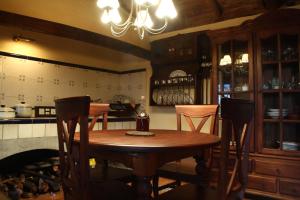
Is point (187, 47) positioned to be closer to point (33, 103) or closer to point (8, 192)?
point (33, 103)

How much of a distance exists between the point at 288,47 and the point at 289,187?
4.80ft

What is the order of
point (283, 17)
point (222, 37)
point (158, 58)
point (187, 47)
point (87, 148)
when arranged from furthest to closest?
1. point (158, 58)
2. point (187, 47)
3. point (222, 37)
4. point (283, 17)
5. point (87, 148)

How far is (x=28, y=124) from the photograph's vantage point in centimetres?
243

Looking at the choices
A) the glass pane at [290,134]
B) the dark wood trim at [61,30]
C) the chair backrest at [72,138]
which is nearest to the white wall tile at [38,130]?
the dark wood trim at [61,30]

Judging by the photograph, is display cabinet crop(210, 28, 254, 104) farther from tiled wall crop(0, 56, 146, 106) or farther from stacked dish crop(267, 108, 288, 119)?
tiled wall crop(0, 56, 146, 106)

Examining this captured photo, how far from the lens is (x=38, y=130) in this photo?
2502 millimetres

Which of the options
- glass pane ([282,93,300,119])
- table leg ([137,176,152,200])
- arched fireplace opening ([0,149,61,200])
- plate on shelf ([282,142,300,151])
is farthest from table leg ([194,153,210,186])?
arched fireplace opening ([0,149,61,200])

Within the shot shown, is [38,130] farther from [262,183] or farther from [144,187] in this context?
[262,183]

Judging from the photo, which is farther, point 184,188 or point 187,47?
point 187,47

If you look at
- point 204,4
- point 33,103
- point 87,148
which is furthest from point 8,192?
point 204,4

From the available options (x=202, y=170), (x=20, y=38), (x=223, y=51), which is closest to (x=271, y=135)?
(x=223, y=51)

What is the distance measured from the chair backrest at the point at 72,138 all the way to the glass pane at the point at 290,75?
2.32 metres

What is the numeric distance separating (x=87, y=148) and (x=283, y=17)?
2522mm

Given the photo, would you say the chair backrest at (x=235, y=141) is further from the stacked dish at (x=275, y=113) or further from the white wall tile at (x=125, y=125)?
the white wall tile at (x=125, y=125)
